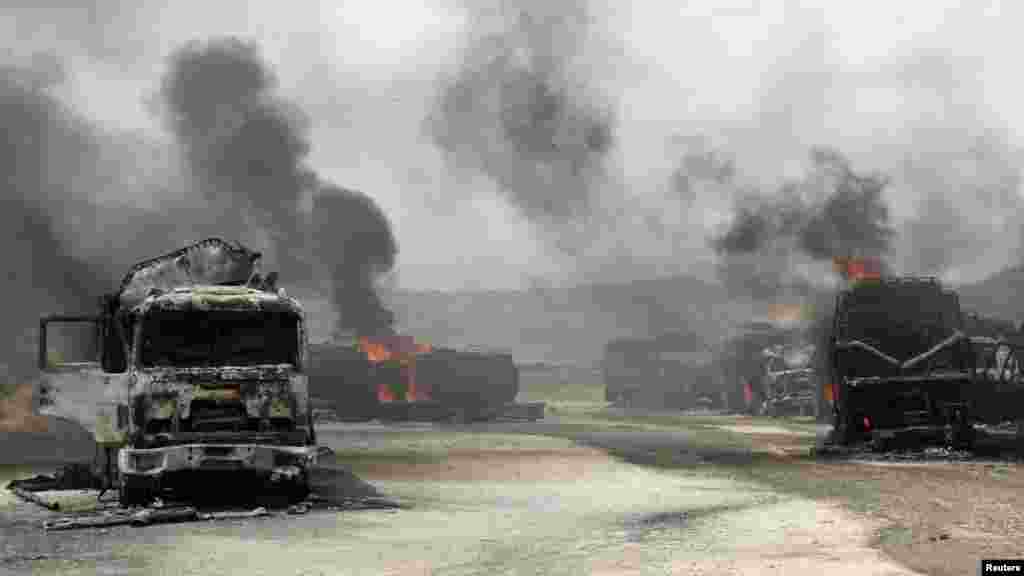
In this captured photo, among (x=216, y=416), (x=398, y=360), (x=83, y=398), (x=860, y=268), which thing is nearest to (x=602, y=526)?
(x=216, y=416)

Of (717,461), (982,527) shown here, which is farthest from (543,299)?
(982,527)

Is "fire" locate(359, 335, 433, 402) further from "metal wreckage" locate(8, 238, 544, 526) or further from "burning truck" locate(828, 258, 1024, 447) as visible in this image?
"metal wreckage" locate(8, 238, 544, 526)

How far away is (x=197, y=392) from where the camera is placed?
15.4m

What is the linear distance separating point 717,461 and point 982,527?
10.9 m

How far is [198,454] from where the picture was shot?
1497 centimetres

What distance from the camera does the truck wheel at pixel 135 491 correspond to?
15.2 m

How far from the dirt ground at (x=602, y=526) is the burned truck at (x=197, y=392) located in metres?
1.16

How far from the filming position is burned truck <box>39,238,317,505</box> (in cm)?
1512

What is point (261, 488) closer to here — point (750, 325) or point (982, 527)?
point (982, 527)

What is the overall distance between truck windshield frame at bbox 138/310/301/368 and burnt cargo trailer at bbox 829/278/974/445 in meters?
11.5

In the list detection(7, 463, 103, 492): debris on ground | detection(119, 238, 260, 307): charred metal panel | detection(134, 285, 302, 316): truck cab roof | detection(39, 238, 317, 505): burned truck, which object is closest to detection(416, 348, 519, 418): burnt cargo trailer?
detection(119, 238, 260, 307): charred metal panel

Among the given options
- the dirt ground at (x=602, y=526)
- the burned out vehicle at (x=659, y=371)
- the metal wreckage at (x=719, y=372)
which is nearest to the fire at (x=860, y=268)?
the metal wreckage at (x=719, y=372)

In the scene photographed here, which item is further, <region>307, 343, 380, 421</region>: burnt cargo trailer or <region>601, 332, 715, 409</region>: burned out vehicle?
<region>601, 332, 715, 409</region>: burned out vehicle

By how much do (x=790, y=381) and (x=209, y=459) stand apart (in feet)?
111
